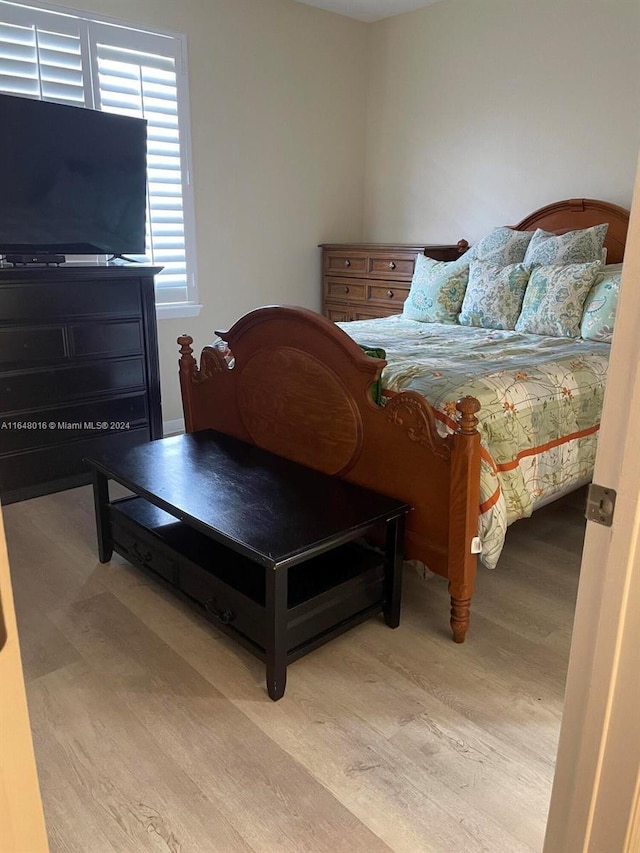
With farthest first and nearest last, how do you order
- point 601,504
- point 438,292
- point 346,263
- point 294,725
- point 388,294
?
point 346,263 < point 388,294 < point 438,292 < point 294,725 < point 601,504

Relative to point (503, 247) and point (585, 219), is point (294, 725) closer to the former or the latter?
point (503, 247)

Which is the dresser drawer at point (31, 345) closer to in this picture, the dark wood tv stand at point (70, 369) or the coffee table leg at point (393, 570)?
the dark wood tv stand at point (70, 369)

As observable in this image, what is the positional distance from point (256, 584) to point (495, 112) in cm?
350

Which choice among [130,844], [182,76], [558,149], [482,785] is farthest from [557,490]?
[182,76]

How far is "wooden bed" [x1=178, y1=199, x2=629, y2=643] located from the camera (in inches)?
77.6

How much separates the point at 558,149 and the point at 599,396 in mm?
1976

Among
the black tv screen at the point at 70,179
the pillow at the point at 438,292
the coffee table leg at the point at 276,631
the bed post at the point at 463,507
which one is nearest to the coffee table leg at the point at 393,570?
the bed post at the point at 463,507

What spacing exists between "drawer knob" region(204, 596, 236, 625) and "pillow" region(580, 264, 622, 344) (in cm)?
Result: 217

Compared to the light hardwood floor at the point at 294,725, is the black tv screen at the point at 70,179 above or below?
above

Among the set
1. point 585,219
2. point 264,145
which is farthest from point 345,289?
point 585,219

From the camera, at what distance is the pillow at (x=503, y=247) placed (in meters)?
3.67

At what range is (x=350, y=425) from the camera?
2.25m

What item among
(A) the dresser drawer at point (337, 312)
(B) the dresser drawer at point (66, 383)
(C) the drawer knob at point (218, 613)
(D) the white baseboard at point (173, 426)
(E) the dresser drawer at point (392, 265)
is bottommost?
(D) the white baseboard at point (173, 426)

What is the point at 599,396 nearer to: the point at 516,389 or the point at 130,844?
the point at 516,389
